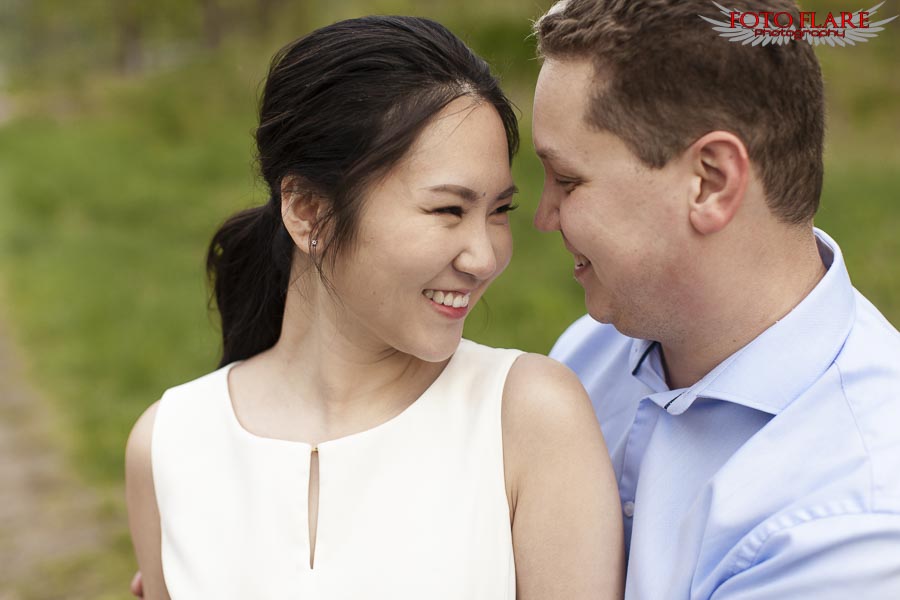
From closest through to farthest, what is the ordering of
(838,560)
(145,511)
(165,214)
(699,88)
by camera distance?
(838,560)
(699,88)
(145,511)
(165,214)

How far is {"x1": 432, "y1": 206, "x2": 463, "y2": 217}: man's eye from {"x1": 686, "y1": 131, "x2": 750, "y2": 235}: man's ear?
0.43 meters

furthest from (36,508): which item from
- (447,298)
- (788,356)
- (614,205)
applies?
(788,356)

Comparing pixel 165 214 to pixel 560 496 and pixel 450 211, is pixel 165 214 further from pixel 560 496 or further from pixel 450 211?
pixel 560 496

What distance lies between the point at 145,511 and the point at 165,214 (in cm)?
823

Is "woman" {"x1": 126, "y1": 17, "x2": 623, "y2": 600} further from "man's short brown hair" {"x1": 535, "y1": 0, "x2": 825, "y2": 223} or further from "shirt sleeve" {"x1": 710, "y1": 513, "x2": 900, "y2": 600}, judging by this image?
"shirt sleeve" {"x1": 710, "y1": 513, "x2": 900, "y2": 600}

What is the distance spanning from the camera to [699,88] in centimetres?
194

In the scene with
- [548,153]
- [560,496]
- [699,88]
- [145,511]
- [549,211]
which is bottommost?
[145,511]

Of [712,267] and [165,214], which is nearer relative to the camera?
[712,267]

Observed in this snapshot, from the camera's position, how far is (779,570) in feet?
5.66

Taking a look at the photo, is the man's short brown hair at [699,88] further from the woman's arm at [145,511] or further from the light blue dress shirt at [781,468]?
the woman's arm at [145,511]

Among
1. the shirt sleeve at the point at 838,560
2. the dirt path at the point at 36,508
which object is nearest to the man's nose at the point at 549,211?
the shirt sleeve at the point at 838,560

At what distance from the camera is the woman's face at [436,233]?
6.48 feet

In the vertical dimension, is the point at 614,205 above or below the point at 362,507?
above

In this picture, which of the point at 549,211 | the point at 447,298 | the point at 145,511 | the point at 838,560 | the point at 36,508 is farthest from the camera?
the point at 36,508
